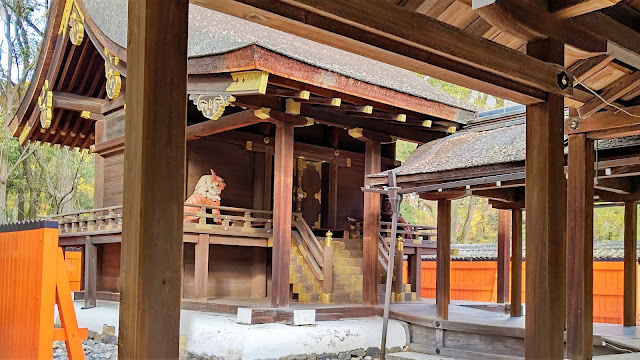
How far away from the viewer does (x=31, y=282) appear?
573cm

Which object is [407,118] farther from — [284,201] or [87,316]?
[87,316]

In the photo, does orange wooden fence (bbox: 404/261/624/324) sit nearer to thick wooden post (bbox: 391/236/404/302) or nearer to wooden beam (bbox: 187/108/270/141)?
thick wooden post (bbox: 391/236/404/302)

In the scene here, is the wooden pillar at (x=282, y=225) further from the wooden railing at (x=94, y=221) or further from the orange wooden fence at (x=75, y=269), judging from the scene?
the orange wooden fence at (x=75, y=269)

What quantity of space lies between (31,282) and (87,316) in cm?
661

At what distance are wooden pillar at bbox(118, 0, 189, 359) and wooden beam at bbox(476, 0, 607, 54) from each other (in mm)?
2173

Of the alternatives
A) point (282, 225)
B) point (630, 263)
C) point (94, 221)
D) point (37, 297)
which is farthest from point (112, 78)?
point (630, 263)

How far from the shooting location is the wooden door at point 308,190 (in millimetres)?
13133

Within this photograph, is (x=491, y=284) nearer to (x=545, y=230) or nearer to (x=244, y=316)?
(x=244, y=316)

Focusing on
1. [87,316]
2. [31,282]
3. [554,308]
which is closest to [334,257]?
[87,316]

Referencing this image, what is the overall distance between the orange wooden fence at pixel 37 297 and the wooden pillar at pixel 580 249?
16.0ft

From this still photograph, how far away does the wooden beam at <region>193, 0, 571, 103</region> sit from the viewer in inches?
127

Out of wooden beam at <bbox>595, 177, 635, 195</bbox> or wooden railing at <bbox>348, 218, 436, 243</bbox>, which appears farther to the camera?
wooden railing at <bbox>348, 218, 436, 243</bbox>

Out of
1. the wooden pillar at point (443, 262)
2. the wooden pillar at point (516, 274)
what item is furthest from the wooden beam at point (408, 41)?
the wooden pillar at point (516, 274)

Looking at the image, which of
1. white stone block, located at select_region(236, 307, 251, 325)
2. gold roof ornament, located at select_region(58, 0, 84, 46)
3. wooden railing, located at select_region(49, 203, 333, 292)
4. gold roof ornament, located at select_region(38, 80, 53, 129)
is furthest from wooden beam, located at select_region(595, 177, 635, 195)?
gold roof ornament, located at select_region(38, 80, 53, 129)
